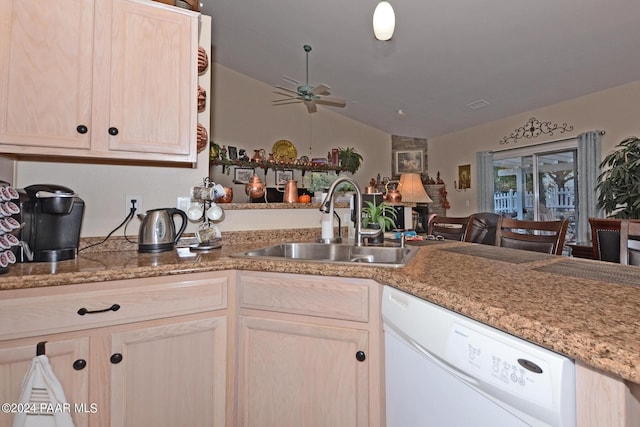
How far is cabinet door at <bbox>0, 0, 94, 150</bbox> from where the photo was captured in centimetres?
122

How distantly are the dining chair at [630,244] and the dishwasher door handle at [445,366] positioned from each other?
1174 millimetres

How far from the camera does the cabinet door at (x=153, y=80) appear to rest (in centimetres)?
138

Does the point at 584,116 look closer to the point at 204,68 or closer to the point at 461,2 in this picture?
the point at 461,2

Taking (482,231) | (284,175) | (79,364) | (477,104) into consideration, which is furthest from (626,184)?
(284,175)

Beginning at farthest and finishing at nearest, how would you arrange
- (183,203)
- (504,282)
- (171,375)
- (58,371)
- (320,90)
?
1. (320,90)
2. (183,203)
3. (171,375)
4. (58,371)
5. (504,282)

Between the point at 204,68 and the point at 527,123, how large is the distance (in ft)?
16.4

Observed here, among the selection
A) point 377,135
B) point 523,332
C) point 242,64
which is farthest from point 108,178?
point 377,135

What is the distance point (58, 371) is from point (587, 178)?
17.8ft

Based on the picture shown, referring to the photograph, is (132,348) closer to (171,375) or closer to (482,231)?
(171,375)

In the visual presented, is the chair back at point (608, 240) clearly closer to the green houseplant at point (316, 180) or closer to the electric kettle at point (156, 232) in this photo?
the electric kettle at point (156, 232)

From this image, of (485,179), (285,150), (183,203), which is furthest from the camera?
(285,150)

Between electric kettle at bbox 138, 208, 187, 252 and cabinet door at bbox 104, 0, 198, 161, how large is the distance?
0.94 ft

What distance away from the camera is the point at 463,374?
0.73 meters

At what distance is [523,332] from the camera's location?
24.0 inches
